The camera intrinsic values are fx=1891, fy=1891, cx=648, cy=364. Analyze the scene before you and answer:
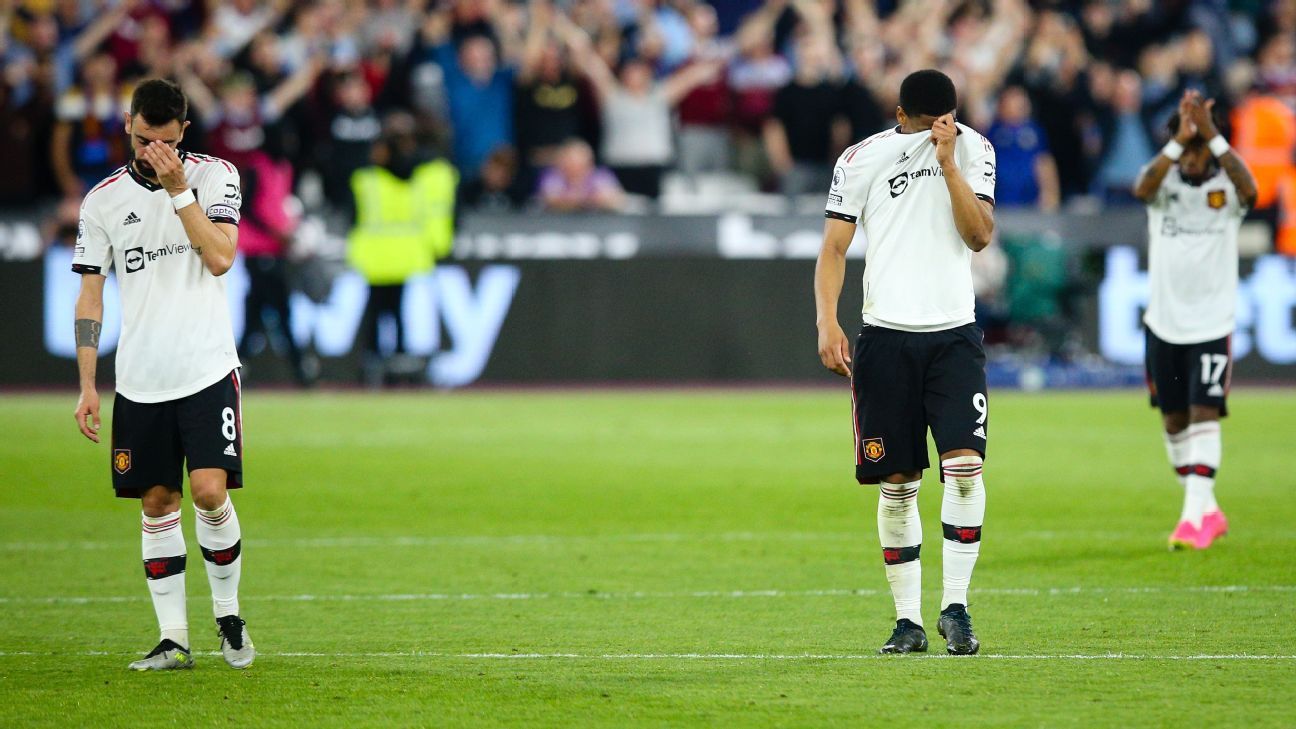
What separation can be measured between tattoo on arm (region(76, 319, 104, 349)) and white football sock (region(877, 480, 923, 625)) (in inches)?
117

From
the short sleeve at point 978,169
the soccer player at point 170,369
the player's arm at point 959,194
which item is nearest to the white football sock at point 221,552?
the soccer player at point 170,369

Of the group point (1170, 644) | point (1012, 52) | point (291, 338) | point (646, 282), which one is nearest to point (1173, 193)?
point (1170, 644)

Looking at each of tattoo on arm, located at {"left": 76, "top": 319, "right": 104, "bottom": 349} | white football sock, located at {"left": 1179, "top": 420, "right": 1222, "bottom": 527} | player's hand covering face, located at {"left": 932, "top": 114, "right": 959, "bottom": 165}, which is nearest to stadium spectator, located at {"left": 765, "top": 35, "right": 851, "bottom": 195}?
white football sock, located at {"left": 1179, "top": 420, "right": 1222, "bottom": 527}

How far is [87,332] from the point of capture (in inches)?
275

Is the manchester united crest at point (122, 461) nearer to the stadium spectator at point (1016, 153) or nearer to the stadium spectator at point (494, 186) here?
the stadium spectator at point (494, 186)

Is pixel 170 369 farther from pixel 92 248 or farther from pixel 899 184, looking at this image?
pixel 899 184

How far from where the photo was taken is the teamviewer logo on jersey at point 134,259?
6.89 metres

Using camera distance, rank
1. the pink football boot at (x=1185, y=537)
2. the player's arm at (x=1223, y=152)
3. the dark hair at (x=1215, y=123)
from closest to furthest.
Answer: the player's arm at (x=1223, y=152) → the pink football boot at (x=1185, y=537) → the dark hair at (x=1215, y=123)

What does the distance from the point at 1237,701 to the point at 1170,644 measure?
3.56ft

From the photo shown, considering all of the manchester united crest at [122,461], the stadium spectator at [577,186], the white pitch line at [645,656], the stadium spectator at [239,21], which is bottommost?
the white pitch line at [645,656]

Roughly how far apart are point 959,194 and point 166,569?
3200mm

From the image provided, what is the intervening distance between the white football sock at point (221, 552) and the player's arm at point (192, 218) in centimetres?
90

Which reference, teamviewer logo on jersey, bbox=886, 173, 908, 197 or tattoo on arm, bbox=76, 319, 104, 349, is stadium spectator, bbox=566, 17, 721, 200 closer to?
teamviewer logo on jersey, bbox=886, 173, 908, 197

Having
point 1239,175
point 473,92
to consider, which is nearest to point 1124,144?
point 473,92
